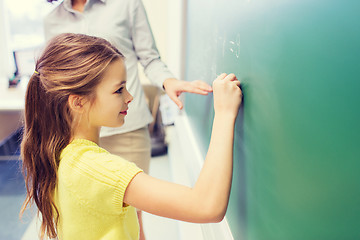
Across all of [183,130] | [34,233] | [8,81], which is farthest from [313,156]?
[8,81]

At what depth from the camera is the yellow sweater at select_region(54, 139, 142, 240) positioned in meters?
0.60

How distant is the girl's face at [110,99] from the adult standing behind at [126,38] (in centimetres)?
28

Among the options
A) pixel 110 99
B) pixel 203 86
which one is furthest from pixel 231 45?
pixel 110 99

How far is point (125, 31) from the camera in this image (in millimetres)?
1120

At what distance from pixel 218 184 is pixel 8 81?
3.07 meters

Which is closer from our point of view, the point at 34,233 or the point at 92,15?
the point at 92,15

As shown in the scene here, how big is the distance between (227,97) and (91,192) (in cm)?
36

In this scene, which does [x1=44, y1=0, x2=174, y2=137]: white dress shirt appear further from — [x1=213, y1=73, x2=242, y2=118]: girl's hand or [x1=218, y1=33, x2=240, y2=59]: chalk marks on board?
[x1=213, y1=73, x2=242, y2=118]: girl's hand

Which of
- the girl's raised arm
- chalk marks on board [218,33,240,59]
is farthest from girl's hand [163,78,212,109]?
the girl's raised arm

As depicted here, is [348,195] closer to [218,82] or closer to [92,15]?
[218,82]

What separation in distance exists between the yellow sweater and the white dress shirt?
0.44 metres

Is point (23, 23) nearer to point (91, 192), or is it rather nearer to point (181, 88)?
point (181, 88)

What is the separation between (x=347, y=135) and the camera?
0.33m

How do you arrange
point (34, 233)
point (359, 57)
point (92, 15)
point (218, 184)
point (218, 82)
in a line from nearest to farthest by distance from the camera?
point (359, 57) < point (218, 184) < point (218, 82) < point (92, 15) < point (34, 233)
